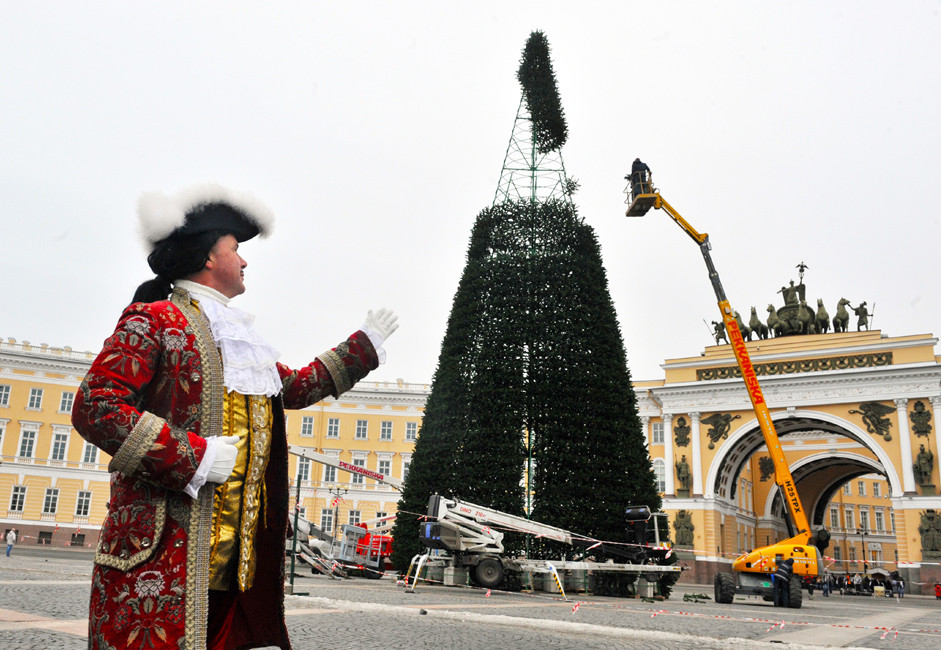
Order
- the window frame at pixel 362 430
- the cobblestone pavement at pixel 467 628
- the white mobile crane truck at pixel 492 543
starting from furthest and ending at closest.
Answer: the window frame at pixel 362 430, the white mobile crane truck at pixel 492 543, the cobblestone pavement at pixel 467 628

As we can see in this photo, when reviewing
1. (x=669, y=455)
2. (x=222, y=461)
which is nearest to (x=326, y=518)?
(x=669, y=455)

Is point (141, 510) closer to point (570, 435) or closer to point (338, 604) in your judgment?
point (338, 604)

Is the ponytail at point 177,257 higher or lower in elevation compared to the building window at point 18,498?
higher

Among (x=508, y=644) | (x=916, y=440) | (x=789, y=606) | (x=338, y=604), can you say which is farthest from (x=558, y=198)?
(x=916, y=440)

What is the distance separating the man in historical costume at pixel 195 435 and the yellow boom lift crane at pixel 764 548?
53.5 feet

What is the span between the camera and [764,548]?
18266 mm

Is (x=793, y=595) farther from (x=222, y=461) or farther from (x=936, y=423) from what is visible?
(x=936, y=423)

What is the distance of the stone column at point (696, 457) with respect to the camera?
36.7 meters

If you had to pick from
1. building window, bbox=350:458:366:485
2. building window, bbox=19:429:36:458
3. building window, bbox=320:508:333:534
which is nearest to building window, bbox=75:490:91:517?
building window, bbox=19:429:36:458

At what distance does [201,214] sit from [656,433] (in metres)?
39.7

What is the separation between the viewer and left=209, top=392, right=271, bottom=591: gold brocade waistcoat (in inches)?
100

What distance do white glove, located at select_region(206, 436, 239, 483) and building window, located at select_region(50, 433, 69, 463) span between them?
47.2 meters

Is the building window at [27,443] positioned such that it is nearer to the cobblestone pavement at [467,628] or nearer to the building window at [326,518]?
the building window at [326,518]

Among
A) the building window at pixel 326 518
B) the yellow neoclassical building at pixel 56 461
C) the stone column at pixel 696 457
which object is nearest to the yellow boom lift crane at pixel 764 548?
the stone column at pixel 696 457
